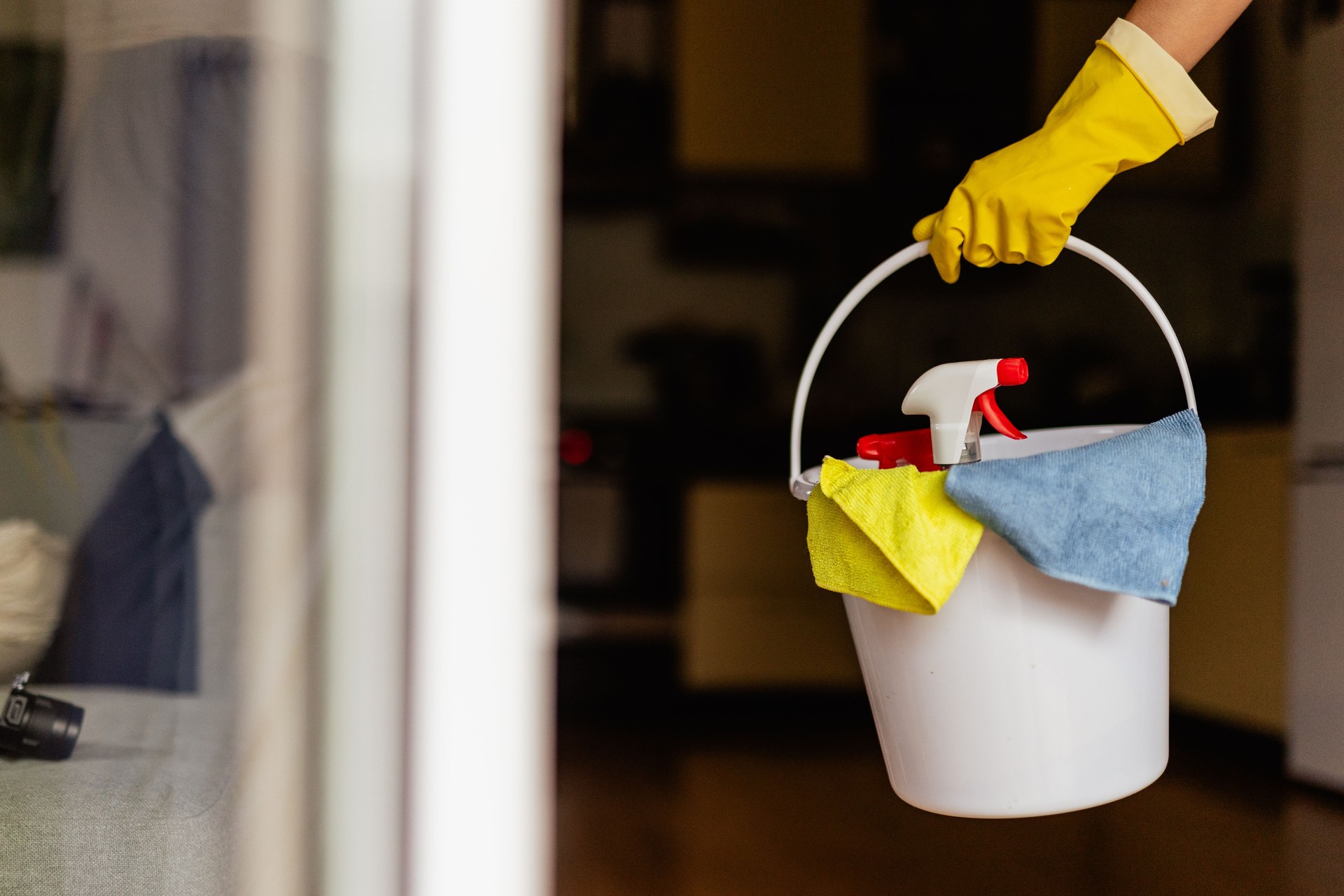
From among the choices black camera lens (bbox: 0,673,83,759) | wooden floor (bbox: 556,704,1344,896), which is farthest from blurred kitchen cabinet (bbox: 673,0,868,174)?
black camera lens (bbox: 0,673,83,759)

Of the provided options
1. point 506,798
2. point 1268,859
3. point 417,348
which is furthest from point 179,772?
point 1268,859

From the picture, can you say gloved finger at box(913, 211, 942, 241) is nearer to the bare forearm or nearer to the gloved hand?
the gloved hand

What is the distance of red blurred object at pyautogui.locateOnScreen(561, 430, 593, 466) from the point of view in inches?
102

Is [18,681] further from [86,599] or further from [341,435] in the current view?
[341,435]

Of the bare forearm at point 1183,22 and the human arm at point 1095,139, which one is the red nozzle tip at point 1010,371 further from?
the bare forearm at point 1183,22

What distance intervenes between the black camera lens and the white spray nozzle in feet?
2.01

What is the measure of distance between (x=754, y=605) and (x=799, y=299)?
35.2 inches

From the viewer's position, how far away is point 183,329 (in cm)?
81

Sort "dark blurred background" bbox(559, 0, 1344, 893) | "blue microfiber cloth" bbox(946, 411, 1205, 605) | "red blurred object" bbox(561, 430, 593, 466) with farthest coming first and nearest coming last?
"red blurred object" bbox(561, 430, 593, 466)
"dark blurred background" bbox(559, 0, 1344, 893)
"blue microfiber cloth" bbox(946, 411, 1205, 605)

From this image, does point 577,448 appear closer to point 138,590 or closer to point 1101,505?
point 138,590

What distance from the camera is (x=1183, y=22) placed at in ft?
2.39

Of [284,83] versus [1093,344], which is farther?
[1093,344]

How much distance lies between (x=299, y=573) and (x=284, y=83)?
368 mm

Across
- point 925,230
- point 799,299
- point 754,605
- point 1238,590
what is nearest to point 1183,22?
point 925,230
